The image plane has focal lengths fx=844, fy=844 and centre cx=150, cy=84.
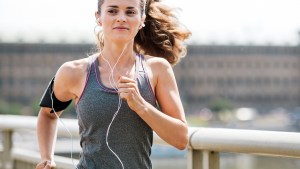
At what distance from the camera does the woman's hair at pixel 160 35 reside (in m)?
2.65

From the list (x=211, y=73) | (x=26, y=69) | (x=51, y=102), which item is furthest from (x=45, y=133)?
(x=211, y=73)

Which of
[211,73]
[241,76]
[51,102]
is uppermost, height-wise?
[51,102]

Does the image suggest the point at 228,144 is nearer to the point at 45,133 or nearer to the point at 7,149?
the point at 45,133

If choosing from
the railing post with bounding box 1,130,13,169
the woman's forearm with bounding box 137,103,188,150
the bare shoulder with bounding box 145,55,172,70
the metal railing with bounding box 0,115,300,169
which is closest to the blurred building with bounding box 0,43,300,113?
the railing post with bounding box 1,130,13,169

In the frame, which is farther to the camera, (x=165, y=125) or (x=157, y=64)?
(x=157, y=64)

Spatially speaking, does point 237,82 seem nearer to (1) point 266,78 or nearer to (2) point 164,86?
(1) point 266,78

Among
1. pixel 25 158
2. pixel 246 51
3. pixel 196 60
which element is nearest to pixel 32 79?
pixel 196 60

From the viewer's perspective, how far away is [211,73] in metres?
81.1

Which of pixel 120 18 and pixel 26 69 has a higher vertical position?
pixel 120 18

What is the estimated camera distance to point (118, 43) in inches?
93.3

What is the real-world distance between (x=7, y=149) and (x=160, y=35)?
2381mm

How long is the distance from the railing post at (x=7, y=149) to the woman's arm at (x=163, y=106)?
97.4 inches

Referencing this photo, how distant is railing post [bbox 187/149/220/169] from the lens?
2852 mm

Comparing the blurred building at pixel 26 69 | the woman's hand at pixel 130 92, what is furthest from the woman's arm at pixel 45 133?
the blurred building at pixel 26 69
